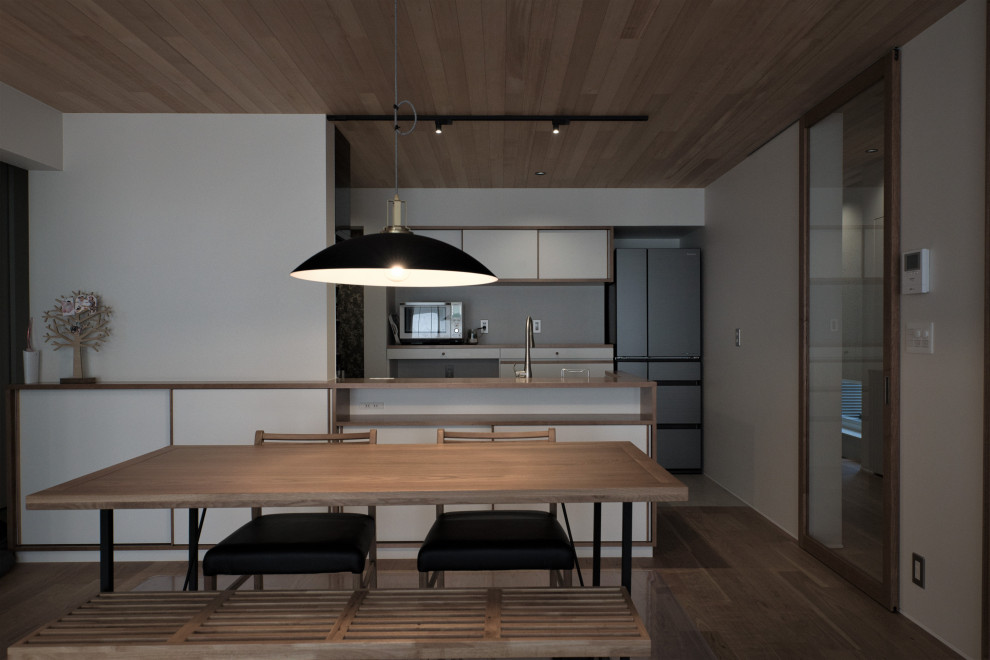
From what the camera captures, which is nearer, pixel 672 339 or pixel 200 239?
pixel 200 239

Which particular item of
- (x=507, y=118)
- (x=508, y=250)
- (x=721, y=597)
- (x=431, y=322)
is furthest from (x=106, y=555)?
(x=508, y=250)

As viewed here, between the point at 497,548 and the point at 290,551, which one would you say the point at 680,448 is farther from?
the point at 290,551

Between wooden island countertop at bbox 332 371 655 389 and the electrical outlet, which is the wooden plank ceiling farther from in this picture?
the electrical outlet

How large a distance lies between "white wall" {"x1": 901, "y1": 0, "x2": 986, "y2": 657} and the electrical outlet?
3 centimetres

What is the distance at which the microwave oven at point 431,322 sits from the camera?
548 centimetres

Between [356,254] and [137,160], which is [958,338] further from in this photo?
[137,160]

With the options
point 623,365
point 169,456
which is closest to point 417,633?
point 169,456

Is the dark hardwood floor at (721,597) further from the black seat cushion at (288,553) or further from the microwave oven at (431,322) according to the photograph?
the microwave oven at (431,322)

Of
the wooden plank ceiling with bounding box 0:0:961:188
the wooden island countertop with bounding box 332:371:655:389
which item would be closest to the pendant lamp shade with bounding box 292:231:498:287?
the wooden plank ceiling with bounding box 0:0:961:188

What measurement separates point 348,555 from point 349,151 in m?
2.79

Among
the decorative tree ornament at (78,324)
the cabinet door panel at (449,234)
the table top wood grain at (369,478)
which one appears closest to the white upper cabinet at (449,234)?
the cabinet door panel at (449,234)

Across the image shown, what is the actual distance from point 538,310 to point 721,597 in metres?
3.42

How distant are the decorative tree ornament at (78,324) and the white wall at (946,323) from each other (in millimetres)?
4033

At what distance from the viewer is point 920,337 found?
2.50 metres
